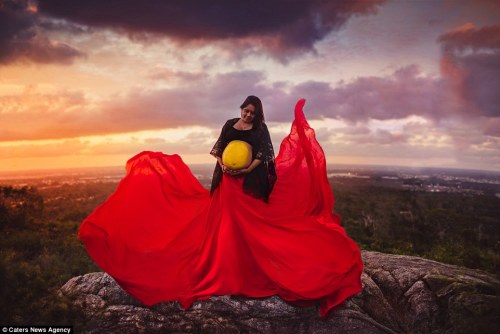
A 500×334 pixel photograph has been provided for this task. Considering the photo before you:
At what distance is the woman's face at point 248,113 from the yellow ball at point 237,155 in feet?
1.11

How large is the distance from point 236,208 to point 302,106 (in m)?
1.97

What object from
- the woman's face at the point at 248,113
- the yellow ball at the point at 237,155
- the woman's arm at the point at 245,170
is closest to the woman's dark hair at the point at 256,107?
the woman's face at the point at 248,113

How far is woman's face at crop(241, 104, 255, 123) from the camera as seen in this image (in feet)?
16.2

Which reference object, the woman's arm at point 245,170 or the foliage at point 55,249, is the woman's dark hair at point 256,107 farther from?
the foliage at point 55,249

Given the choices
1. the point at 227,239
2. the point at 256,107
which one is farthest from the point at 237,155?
the point at 227,239

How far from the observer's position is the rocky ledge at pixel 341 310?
4.02 metres

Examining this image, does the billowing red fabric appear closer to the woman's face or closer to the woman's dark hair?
the woman's dark hair

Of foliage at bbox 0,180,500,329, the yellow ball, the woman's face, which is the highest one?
the woman's face

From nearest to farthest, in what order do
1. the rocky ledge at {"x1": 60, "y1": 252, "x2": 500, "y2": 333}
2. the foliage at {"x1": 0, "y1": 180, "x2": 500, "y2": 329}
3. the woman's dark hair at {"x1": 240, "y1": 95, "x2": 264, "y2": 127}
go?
the rocky ledge at {"x1": 60, "y1": 252, "x2": 500, "y2": 333}, the foliage at {"x1": 0, "y1": 180, "x2": 500, "y2": 329}, the woman's dark hair at {"x1": 240, "y1": 95, "x2": 264, "y2": 127}

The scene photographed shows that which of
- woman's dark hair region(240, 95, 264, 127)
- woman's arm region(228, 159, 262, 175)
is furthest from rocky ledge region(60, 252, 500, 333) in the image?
woman's dark hair region(240, 95, 264, 127)

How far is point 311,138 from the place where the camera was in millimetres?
5652

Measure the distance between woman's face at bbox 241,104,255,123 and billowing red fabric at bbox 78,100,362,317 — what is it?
2.91 ft

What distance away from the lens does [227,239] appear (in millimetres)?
4762

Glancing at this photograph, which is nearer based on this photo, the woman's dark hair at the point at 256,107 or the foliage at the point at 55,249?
the foliage at the point at 55,249
